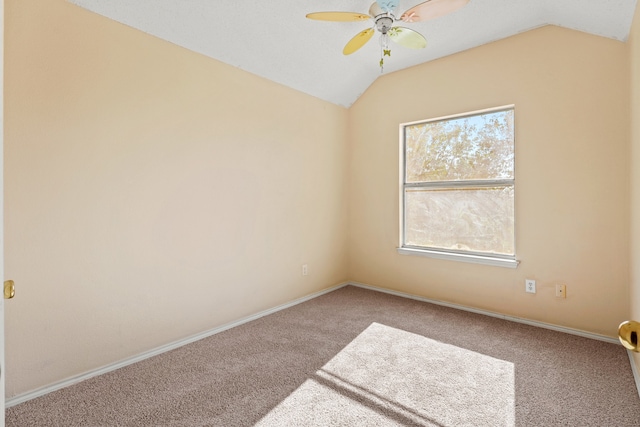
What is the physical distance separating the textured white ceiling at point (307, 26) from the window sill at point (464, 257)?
6.06 ft

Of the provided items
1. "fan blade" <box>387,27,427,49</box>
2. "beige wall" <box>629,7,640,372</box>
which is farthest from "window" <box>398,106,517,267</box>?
"fan blade" <box>387,27,427,49</box>

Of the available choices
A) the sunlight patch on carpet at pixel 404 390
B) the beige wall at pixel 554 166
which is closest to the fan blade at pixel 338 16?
the beige wall at pixel 554 166

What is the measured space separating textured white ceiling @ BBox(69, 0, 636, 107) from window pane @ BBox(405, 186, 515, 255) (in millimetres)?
1342

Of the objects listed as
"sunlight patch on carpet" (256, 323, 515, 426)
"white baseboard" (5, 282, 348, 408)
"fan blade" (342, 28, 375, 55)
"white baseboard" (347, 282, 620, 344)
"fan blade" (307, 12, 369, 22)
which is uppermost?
"fan blade" (342, 28, 375, 55)

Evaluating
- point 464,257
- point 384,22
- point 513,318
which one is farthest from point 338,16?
Result: point 513,318

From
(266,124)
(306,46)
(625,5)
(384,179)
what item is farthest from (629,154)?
(266,124)

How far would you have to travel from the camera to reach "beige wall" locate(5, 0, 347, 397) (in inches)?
71.6

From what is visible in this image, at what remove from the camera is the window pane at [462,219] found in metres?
3.01

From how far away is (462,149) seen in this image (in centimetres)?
324

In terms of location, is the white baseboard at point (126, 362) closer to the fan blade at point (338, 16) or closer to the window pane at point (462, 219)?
the window pane at point (462, 219)

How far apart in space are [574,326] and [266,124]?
3.10 metres

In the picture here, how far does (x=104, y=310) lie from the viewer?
2105 mm

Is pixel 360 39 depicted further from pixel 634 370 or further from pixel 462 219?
pixel 634 370

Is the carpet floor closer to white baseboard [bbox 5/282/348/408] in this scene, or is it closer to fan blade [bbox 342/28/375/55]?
white baseboard [bbox 5/282/348/408]
